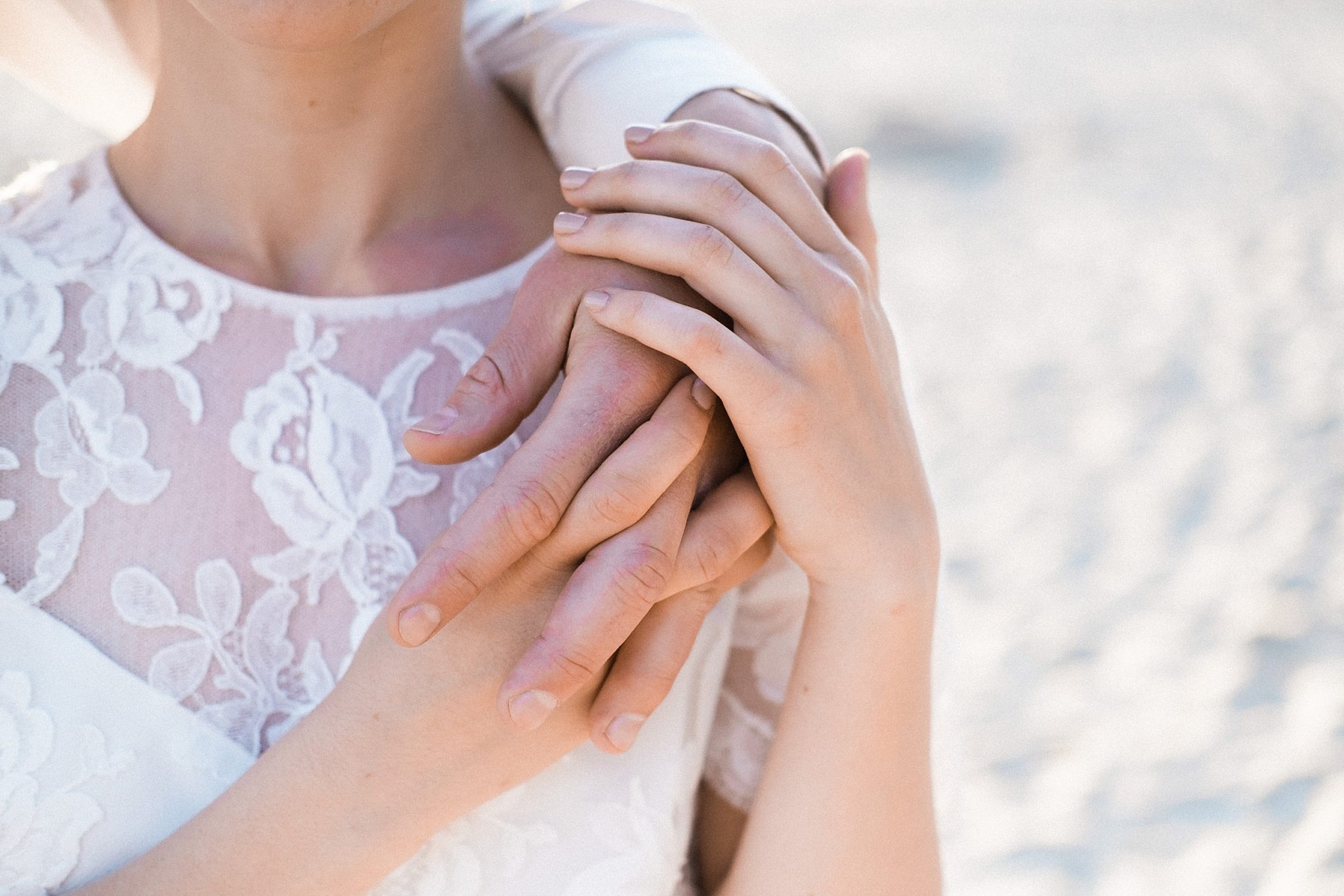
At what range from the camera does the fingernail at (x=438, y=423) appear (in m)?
0.81

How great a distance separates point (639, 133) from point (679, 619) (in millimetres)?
383

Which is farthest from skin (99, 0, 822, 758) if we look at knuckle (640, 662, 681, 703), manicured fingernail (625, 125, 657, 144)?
manicured fingernail (625, 125, 657, 144)

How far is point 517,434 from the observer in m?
1.01

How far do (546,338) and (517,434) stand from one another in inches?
6.3

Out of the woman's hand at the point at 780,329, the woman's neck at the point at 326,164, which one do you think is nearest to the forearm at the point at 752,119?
the woman's hand at the point at 780,329

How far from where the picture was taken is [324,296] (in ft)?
3.40

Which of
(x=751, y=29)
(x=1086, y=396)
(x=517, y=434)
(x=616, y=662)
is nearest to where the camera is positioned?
(x=616, y=662)

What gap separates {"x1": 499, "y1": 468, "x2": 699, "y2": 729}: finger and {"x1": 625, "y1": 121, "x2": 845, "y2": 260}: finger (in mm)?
270

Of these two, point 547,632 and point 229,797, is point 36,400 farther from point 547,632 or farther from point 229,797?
point 547,632

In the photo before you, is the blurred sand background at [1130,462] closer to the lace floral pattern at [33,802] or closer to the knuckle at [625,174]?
the knuckle at [625,174]

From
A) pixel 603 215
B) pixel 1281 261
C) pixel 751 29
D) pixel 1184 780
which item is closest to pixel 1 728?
pixel 603 215

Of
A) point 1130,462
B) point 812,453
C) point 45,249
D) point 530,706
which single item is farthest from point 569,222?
→ point 1130,462

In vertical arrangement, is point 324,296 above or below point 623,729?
above

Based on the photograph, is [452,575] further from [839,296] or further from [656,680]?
[839,296]
